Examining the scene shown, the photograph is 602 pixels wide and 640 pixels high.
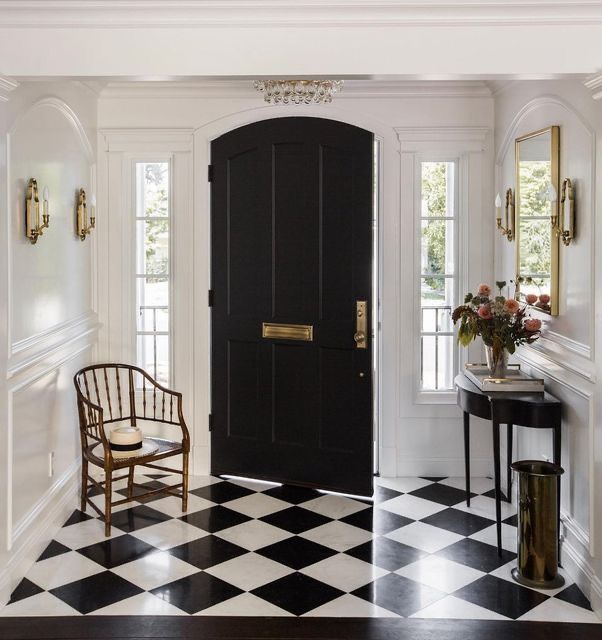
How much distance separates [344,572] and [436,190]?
8.44 feet

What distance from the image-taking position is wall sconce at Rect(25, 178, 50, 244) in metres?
3.96

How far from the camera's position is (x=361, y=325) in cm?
509

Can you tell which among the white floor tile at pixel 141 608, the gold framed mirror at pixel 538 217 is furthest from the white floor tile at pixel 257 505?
the gold framed mirror at pixel 538 217

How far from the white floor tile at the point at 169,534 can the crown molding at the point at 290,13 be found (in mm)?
2519

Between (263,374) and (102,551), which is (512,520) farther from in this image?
(102,551)

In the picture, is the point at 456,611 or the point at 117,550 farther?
the point at 117,550

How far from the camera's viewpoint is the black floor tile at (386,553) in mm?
4125

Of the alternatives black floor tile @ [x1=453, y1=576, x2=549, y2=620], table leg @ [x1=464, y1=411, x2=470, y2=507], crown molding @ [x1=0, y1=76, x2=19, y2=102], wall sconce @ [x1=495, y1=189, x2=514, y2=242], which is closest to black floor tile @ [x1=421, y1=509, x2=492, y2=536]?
table leg @ [x1=464, y1=411, x2=470, y2=507]

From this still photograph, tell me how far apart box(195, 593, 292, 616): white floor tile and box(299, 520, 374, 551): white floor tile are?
72cm

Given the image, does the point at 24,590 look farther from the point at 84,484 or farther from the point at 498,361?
the point at 498,361

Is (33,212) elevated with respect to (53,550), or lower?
elevated

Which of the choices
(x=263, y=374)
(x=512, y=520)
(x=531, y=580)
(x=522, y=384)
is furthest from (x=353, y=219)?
(x=531, y=580)

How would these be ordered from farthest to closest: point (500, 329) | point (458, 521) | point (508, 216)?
point (508, 216) < point (458, 521) < point (500, 329)

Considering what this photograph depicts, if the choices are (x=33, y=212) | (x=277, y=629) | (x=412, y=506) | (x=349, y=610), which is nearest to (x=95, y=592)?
(x=277, y=629)
